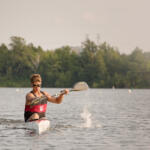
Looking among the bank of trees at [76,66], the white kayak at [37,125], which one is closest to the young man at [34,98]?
the white kayak at [37,125]

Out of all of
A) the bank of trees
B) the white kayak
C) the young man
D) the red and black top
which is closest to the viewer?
the young man

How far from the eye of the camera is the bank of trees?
15438 centimetres

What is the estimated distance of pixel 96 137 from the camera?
1862 cm

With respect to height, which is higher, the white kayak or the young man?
the young man

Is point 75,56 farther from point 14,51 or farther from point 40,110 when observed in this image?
point 40,110

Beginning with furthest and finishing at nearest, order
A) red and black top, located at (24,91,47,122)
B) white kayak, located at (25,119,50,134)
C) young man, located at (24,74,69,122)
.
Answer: white kayak, located at (25,119,50,134)
red and black top, located at (24,91,47,122)
young man, located at (24,74,69,122)

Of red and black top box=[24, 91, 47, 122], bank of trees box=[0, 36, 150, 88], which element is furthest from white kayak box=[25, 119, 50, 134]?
bank of trees box=[0, 36, 150, 88]

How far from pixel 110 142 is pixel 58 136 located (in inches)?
98.8

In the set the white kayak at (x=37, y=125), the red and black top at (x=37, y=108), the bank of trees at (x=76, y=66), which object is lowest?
the white kayak at (x=37, y=125)

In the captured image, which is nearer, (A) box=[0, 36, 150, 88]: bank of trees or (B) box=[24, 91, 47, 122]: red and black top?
(B) box=[24, 91, 47, 122]: red and black top

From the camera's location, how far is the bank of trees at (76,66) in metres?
154

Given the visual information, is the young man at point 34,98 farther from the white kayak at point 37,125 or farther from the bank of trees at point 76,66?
the bank of trees at point 76,66

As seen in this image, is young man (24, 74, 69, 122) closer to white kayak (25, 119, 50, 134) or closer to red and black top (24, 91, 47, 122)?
red and black top (24, 91, 47, 122)

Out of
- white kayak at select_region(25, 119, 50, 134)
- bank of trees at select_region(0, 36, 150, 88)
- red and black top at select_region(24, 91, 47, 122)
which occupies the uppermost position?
bank of trees at select_region(0, 36, 150, 88)
